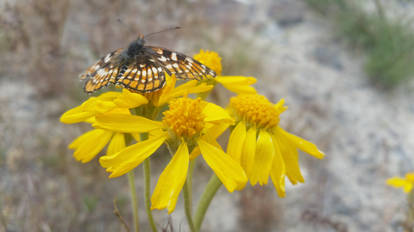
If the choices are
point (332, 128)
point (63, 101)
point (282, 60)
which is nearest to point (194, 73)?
point (63, 101)

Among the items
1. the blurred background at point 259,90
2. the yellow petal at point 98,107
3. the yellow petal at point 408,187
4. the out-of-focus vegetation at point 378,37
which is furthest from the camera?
the out-of-focus vegetation at point 378,37

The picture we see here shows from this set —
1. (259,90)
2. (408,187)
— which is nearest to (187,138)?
(408,187)

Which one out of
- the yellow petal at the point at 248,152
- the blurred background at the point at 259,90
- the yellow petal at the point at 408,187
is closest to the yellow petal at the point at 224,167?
the yellow petal at the point at 248,152

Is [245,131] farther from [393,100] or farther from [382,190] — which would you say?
[393,100]

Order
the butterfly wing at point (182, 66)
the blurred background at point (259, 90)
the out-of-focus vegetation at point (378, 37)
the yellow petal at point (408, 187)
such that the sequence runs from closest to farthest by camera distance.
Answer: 1. the butterfly wing at point (182, 66)
2. the yellow petal at point (408, 187)
3. the blurred background at point (259, 90)
4. the out-of-focus vegetation at point (378, 37)

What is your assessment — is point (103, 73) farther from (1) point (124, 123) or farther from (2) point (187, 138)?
(2) point (187, 138)

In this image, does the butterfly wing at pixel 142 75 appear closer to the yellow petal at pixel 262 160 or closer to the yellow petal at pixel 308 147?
the yellow petal at pixel 262 160

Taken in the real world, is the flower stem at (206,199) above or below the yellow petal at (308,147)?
below
